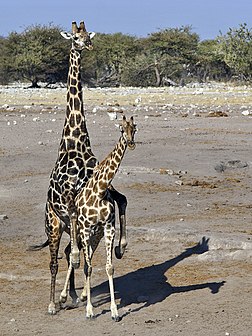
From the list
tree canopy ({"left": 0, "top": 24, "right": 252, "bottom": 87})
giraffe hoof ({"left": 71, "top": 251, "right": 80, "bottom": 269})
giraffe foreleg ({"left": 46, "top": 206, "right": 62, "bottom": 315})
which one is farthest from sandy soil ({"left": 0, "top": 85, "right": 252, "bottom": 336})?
tree canopy ({"left": 0, "top": 24, "right": 252, "bottom": 87})

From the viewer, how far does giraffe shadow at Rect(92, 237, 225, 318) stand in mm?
8484

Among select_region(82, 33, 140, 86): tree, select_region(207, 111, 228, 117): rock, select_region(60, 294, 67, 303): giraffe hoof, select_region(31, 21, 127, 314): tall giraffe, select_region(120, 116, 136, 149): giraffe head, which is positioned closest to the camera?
select_region(120, 116, 136, 149): giraffe head

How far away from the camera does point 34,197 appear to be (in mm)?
14008

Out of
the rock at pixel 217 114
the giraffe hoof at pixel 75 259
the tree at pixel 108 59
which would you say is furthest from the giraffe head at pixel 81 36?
the tree at pixel 108 59

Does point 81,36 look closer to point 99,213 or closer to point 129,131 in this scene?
point 129,131

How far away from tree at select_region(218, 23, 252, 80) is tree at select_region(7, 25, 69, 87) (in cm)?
1769

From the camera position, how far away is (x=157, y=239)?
1081 cm

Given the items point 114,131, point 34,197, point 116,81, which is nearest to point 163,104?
point 114,131

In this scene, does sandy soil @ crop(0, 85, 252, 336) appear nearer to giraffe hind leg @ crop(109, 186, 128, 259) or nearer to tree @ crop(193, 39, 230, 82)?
giraffe hind leg @ crop(109, 186, 128, 259)

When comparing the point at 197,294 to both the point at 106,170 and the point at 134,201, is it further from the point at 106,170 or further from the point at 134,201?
the point at 134,201

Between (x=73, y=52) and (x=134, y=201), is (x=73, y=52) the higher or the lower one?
the higher one

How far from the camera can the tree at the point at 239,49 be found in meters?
45.7

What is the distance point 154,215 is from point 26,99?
2854 cm

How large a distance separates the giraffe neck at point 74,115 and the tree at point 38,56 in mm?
52789
